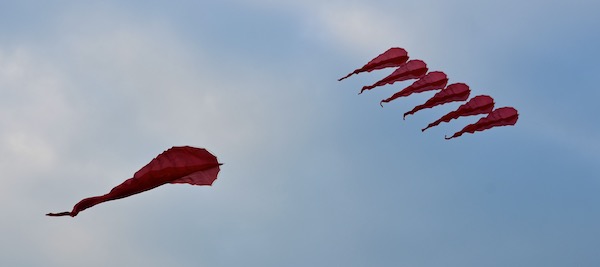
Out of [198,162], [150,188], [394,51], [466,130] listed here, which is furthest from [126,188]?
[466,130]

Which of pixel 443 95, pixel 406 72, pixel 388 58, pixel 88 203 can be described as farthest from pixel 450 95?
pixel 88 203

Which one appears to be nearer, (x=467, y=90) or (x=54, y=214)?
(x=54, y=214)

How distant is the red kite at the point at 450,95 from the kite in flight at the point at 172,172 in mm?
14100

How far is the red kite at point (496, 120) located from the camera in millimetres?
28438

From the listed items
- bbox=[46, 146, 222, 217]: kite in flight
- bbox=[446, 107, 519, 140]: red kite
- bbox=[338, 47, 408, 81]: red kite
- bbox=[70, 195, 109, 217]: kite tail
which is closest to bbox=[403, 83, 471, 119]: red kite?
bbox=[446, 107, 519, 140]: red kite

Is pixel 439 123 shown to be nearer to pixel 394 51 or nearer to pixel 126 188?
pixel 394 51

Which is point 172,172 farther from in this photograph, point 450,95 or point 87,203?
point 450,95

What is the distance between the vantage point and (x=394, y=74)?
2797cm

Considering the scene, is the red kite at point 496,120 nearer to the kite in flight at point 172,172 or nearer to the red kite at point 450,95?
the red kite at point 450,95

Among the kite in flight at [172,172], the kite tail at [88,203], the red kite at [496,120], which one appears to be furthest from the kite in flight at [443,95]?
the kite tail at [88,203]

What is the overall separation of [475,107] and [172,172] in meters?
15.9

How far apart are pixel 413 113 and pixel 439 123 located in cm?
116

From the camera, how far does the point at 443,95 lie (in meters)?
28.4

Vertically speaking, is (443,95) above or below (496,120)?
above
